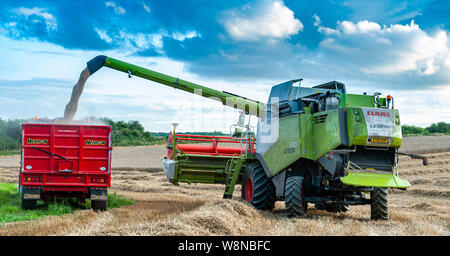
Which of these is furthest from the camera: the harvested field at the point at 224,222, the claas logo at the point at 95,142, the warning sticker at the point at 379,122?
the claas logo at the point at 95,142

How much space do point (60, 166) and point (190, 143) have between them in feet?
15.3

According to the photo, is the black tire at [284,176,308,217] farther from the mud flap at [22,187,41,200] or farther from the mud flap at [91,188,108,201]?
the mud flap at [22,187,41,200]

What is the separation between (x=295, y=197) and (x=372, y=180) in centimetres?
165

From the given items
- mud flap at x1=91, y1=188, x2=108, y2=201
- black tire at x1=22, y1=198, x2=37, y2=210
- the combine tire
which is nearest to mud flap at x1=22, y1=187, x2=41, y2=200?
black tire at x1=22, y1=198, x2=37, y2=210

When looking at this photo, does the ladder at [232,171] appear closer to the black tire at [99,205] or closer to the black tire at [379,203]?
the black tire at [99,205]

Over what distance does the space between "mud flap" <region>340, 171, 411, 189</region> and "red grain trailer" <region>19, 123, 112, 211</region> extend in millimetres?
5766

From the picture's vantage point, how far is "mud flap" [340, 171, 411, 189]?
30.1 ft

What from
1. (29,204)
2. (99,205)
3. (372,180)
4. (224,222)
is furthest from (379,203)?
(29,204)

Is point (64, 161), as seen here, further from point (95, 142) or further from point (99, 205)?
point (99, 205)

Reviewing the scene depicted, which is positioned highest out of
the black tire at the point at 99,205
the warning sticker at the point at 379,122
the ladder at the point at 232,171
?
the warning sticker at the point at 379,122

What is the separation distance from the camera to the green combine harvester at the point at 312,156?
9383 millimetres

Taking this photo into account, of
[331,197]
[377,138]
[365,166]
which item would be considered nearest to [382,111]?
[377,138]

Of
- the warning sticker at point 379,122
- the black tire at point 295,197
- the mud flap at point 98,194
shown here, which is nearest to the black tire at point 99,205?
the mud flap at point 98,194

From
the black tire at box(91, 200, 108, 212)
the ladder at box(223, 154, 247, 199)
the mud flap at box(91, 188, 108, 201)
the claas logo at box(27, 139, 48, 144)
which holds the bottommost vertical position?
the black tire at box(91, 200, 108, 212)
